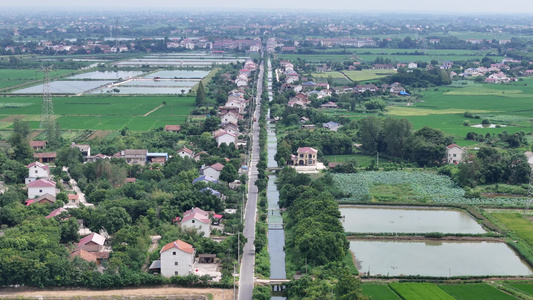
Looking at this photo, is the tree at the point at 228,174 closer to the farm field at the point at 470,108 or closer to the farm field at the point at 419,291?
the farm field at the point at 419,291

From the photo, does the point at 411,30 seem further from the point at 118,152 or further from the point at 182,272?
the point at 182,272

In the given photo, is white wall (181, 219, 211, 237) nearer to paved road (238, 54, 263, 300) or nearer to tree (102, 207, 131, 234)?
paved road (238, 54, 263, 300)

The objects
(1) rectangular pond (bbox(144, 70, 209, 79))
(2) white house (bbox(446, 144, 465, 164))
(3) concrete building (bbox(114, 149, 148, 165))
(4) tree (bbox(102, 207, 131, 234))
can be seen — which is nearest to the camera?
(4) tree (bbox(102, 207, 131, 234))

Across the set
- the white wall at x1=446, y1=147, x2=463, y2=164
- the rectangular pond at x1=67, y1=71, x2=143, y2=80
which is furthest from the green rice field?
the rectangular pond at x1=67, y1=71, x2=143, y2=80

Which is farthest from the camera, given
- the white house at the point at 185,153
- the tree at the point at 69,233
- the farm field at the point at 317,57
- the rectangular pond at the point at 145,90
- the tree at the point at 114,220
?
the farm field at the point at 317,57

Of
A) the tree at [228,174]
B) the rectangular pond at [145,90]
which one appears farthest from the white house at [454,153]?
the rectangular pond at [145,90]

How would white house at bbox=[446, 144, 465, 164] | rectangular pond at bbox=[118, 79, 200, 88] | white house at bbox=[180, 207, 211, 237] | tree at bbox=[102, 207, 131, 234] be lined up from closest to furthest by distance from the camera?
tree at bbox=[102, 207, 131, 234], white house at bbox=[180, 207, 211, 237], white house at bbox=[446, 144, 465, 164], rectangular pond at bbox=[118, 79, 200, 88]
